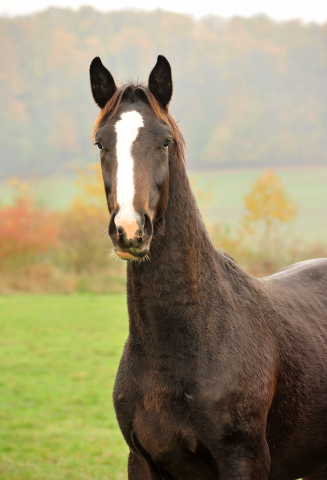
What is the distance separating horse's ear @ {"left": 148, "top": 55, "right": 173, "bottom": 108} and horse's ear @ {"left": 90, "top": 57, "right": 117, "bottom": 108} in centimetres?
26

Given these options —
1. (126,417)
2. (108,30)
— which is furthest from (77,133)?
(126,417)

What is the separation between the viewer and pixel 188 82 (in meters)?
77.6

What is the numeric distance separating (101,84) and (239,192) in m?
54.9

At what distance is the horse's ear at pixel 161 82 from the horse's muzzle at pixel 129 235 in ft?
2.87

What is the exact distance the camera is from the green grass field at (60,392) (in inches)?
271

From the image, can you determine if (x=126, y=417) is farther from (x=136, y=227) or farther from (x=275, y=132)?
(x=275, y=132)

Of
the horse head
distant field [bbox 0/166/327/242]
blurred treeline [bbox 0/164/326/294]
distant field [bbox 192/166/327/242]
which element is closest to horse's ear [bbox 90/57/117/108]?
the horse head

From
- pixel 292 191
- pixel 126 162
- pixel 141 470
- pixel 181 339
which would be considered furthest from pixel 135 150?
pixel 292 191

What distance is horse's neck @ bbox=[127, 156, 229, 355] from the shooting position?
286 cm

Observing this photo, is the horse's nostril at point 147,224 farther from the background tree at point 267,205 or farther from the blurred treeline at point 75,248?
the background tree at point 267,205

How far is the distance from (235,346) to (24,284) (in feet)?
86.3

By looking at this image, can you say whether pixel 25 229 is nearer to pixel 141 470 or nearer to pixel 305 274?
pixel 305 274

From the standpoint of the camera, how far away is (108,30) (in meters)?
90.4

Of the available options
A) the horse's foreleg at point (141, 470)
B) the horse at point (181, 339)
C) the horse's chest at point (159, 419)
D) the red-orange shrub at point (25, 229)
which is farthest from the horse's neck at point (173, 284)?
the red-orange shrub at point (25, 229)
